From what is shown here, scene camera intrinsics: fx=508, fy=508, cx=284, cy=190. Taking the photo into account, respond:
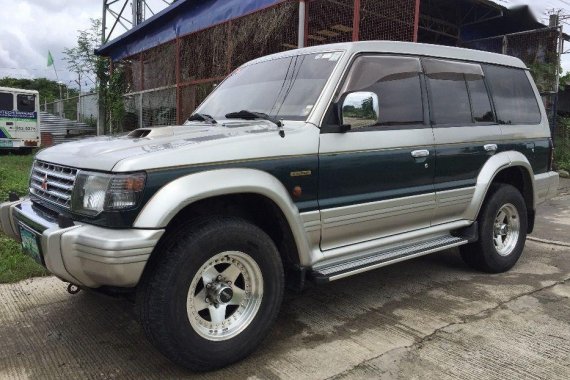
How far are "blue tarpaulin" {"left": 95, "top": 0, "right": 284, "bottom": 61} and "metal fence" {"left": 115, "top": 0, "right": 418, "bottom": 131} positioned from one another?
171mm

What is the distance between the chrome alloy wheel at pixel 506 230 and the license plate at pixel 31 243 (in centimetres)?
387

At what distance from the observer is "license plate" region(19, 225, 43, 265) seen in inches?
112

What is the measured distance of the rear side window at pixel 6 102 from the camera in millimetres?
16891

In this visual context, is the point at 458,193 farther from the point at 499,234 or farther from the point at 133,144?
the point at 133,144

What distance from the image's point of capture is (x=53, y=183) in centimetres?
304

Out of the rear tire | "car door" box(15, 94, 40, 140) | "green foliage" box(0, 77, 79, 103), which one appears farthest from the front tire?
"green foliage" box(0, 77, 79, 103)

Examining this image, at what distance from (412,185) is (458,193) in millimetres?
618

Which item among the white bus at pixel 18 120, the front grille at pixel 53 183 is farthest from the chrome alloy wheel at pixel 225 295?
the white bus at pixel 18 120

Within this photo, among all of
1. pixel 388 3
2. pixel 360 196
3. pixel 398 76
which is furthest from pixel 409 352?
pixel 388 3

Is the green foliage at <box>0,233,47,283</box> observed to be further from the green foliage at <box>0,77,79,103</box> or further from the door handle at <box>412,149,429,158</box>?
the green foliage at <box>0,77,79,103</box>

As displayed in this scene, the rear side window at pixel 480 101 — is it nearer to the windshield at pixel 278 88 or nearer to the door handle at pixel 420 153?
the door handle at pixel 420 153

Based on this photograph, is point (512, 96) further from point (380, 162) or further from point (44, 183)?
point (44, 183)

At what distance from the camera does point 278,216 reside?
10.2ft

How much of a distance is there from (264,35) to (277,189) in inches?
275
